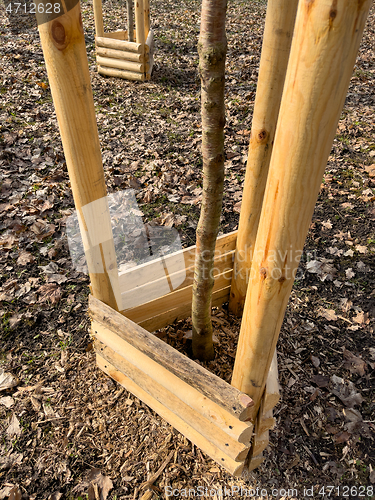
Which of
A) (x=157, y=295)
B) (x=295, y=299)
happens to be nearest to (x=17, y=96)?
(x=157, y=295)

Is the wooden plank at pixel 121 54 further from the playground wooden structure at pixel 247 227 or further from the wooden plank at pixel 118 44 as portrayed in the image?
the playground wooden structure at pixel 247 227

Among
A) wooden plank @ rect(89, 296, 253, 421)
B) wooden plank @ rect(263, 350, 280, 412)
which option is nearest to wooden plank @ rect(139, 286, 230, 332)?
wooden plank @ rect(89, 296, 253, 421)

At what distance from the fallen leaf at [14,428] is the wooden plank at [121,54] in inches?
262

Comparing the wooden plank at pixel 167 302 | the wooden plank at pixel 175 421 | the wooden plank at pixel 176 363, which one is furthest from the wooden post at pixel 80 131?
the wooden plank at pixel 175 421

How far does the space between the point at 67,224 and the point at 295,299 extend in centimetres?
272

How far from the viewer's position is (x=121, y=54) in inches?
279

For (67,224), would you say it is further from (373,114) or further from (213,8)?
(373,114)

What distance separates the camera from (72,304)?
3.37 m

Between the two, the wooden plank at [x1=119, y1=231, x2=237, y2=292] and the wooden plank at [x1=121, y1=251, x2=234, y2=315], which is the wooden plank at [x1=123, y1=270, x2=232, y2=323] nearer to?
the wooden plank at [x1=121, y1=251, x2=234, y2=315]

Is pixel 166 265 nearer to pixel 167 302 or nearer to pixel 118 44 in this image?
pixel 167 302

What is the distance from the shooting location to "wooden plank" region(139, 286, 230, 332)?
2801mm

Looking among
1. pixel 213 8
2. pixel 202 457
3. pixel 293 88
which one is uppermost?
pixel 213 8

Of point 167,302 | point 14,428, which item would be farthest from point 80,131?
point 14,428

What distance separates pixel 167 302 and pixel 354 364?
1638 millimetres
